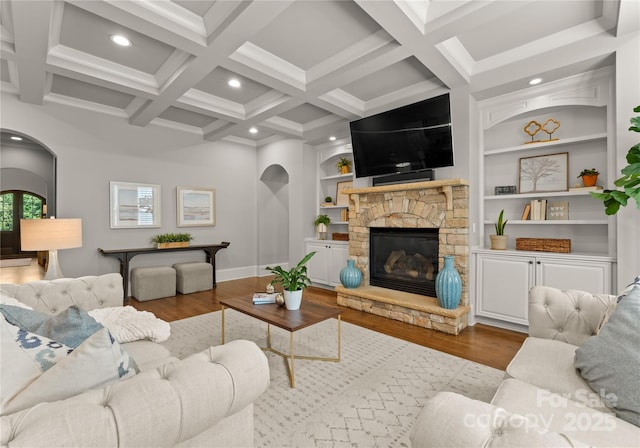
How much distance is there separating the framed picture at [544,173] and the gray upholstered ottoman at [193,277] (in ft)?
15.3

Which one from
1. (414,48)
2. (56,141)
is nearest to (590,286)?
(414,48)

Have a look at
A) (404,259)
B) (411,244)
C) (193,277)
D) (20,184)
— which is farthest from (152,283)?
(20,184)

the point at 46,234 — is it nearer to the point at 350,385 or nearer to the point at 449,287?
the point at 350,385

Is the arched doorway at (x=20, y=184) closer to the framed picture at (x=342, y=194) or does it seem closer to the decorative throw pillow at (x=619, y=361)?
the framed picture at (x=342, y=194)

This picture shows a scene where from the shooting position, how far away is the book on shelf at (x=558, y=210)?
131 inches

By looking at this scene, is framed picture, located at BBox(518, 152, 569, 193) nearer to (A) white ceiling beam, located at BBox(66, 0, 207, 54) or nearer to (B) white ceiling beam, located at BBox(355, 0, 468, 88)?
(B) white ceiling beam, located at BBox(355, 0, 468, 88)

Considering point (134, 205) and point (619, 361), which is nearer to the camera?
point (619, 361)

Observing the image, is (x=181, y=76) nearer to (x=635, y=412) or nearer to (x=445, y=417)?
(x=445, y=417)

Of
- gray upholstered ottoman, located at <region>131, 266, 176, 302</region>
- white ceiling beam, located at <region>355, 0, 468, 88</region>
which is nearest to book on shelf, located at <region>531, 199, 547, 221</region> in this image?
white ceiling beam, located at <region>355, 0, 468, 88</region>

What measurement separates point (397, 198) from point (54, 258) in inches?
150

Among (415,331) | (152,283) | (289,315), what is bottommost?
(415,331)

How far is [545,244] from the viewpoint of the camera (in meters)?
3.31

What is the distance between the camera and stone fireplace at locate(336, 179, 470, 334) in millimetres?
3490

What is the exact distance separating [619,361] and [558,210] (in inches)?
Result: 103
